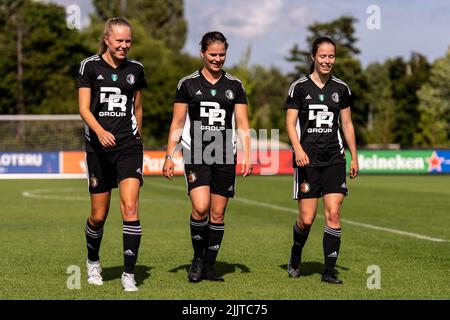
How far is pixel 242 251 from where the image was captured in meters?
11.7

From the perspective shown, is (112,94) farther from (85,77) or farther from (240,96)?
(240,96)

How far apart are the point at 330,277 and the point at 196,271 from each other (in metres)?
1.37

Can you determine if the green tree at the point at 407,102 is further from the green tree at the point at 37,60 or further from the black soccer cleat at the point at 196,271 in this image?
the black soccer cleat at the point at 196,271

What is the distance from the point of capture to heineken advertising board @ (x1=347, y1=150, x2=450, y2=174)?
41.0 metres

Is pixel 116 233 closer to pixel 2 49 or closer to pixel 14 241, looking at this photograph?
pixel 14 241

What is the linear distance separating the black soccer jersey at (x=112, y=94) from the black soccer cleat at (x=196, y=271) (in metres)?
1.46

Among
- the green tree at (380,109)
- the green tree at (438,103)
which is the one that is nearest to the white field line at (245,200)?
the green tree at (438,103)

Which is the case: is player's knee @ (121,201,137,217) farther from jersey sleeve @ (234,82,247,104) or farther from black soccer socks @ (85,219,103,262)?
jersey sleeve @ (234,82,247,104)

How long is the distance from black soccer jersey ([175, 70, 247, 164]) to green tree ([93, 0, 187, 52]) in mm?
95838

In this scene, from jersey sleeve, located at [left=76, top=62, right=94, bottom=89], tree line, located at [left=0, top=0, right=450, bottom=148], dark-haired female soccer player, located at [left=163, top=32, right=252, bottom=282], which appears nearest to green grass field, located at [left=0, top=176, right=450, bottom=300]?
dark-haired female soccer player, located at [left=163, top=32, right=252, bottom=282]

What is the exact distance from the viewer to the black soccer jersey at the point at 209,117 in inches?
343

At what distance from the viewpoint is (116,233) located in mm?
14266
